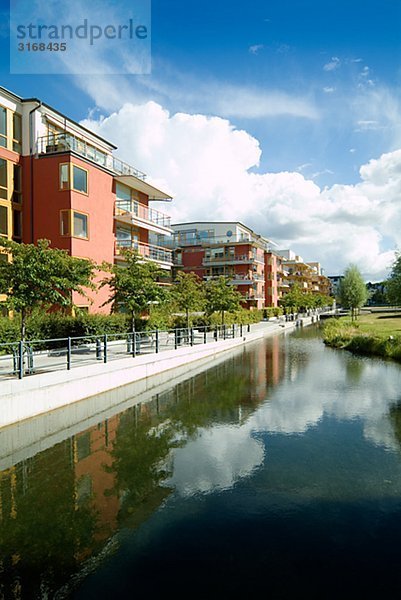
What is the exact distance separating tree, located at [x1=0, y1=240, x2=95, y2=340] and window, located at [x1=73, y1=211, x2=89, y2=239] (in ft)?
39.1

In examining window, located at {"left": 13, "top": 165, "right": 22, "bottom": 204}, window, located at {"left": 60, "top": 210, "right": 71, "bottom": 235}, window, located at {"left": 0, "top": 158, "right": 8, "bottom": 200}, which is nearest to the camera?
window, located at {"left": 0, "top": 158, "right": 8, "bottom": 200}

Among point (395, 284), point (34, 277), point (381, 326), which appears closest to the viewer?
point (34, 277)

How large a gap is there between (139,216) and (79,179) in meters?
7.58

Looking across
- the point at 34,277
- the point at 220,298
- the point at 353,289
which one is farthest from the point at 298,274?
the point at 34,277

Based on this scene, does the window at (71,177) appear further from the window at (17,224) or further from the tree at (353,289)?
the tree at (353,289)

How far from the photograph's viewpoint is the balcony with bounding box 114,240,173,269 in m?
31.6

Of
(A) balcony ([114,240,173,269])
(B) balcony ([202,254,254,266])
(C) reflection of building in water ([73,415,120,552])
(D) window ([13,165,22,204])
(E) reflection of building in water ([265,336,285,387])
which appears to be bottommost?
(C) reflection of building in water ([73,415,120,552])

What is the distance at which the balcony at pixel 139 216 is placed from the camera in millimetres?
32094

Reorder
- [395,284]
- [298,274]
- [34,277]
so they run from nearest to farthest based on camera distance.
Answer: [34,277] → [395,284] → [298,274]

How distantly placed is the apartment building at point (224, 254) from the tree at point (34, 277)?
4537 centimetres

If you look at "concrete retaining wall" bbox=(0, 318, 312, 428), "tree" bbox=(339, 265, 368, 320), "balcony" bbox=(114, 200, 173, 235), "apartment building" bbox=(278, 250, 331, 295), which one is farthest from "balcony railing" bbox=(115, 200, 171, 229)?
"apartment building" bbox=(278, 250, 331, 295)

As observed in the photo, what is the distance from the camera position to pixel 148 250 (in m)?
35.4

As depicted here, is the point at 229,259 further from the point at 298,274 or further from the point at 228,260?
the point at 298,274

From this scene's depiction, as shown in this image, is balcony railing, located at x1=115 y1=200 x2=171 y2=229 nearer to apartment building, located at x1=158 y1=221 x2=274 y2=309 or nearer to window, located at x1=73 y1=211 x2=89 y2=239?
window, located at x1=73 y1=211 x2=89 y2=239
